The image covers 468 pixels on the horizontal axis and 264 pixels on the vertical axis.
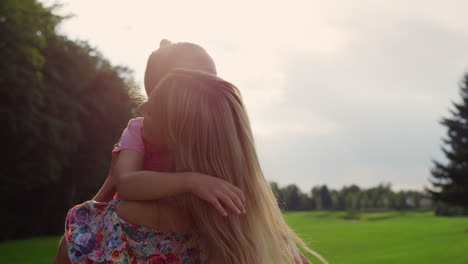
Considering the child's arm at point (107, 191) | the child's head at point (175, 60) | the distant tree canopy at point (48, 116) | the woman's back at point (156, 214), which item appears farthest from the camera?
the distant tree canopy at point (48, 116)

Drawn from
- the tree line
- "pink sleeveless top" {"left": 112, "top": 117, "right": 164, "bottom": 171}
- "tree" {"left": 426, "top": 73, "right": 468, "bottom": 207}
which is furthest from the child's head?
"tree" {"left": 426, "top": 73, "right": 468, "bottom": 207}

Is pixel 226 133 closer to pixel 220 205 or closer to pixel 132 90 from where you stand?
pixel 220 205

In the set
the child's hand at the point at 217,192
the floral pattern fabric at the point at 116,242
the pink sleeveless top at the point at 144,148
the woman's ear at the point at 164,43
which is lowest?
the floral pattern fabric at the point at 116,242

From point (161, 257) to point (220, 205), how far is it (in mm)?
359

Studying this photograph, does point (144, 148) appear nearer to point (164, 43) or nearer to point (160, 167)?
point (160, 167)

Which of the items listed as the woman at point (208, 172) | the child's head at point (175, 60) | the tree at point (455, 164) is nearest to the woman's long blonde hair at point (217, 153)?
the woman at point (208, 172)

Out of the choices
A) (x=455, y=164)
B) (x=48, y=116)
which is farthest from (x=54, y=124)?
(x=455, y=164)

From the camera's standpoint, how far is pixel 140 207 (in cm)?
156

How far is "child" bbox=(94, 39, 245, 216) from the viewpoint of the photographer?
4.77 ft

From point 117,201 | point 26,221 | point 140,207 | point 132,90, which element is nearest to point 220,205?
point 140,207

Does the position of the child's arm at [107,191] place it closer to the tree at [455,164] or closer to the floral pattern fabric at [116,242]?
the floral pattern fabric at [116,242]

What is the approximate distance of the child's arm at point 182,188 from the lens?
1443 millimetres

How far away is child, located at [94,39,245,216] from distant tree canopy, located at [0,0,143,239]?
Result: 504 inches

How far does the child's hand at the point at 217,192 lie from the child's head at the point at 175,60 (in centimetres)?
56
